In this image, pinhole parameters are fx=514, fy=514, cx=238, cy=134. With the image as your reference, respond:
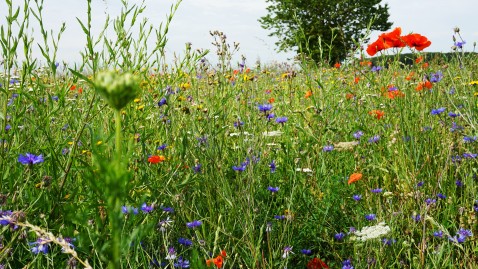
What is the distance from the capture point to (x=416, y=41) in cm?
298

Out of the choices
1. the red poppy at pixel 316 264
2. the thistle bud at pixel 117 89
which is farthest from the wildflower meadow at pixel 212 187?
the thistle bud at pixel 117 89

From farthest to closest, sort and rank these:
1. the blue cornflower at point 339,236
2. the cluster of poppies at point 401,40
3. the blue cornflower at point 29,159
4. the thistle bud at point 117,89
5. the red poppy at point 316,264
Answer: the cluster of poppies at point 401,40, the blue cornflower at point 339,236, the red poppy at point 316,264, the blue cornflower at point 29,159, the thistle bud at point 117,89

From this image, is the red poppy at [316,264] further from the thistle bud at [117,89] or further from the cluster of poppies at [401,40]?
the cluster of poppies at [401,40]

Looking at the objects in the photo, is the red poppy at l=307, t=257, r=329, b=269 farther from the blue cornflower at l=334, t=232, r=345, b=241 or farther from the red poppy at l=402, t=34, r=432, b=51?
the red poppy at l=402, t=34, r=432, b=51

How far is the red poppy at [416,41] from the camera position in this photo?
2969 millimetres

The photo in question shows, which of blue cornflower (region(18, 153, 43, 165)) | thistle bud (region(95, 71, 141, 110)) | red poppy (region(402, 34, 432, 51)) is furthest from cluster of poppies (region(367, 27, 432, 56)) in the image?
thistle bud (region(95, 71, 141, 110))

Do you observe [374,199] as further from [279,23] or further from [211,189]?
[279,23]

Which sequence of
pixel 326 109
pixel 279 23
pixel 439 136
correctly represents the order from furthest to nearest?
pixel 279 23 → pixel 439 136 → pixel 326 109

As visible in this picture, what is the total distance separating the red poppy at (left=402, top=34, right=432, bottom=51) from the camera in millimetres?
2969

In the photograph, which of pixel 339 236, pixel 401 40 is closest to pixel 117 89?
pixel 339 236

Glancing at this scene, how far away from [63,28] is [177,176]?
0.77m

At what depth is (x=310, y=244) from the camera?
→ 7.30 feet

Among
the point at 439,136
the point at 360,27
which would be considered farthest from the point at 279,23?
the point at 439,136

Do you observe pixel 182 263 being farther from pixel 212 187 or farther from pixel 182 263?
pixel 212 187
